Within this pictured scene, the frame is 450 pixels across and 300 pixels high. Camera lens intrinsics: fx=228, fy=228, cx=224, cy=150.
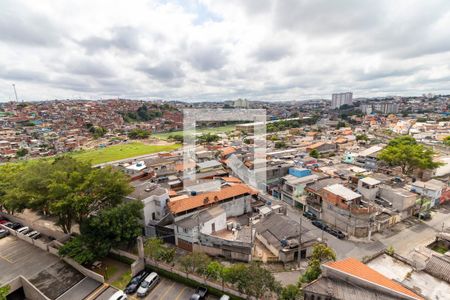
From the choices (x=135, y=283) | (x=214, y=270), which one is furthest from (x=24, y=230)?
(x=214, y=270)

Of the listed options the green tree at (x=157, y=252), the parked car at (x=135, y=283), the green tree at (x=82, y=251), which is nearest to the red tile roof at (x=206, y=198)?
the green tree at (x=157, y=252)

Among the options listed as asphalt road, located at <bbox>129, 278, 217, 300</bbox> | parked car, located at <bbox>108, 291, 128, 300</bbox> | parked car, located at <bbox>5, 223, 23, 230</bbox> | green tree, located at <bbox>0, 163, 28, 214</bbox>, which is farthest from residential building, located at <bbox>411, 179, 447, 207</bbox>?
parked car, located at <bbox>5, 223, 23, 230</bbox>

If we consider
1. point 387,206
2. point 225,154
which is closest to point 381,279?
point 387,206

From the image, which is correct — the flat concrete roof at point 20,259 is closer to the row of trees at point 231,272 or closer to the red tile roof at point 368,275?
the row of trees at point 231,272

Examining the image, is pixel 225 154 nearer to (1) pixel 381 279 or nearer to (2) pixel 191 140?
(2) pixel 191 140

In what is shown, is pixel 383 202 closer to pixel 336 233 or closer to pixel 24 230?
pixel 336 233

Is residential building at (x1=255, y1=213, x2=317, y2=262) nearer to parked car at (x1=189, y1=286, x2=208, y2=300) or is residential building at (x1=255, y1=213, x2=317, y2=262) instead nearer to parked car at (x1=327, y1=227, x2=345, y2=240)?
parked car at (x1=327, y1=227, x2=345, y2=240)
